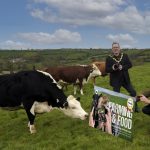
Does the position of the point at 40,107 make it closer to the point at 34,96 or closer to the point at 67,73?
the point at 34,96

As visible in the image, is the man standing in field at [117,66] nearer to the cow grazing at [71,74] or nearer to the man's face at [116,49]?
the man's face at [116,49]

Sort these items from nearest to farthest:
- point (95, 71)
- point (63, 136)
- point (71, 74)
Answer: point (63, 136) → point (71, 74) → point (95, 71)

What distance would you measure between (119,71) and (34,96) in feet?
9.80

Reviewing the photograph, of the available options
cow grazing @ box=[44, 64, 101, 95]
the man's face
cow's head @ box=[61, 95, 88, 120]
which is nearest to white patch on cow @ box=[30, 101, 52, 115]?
cow's head @ box=[61, 95, 88, 120]

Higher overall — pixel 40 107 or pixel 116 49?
pixel 116 49

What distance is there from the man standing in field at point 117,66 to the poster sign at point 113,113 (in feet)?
7.15

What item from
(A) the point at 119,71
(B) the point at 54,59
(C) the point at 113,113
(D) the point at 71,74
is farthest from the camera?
(B) the point at 54,59

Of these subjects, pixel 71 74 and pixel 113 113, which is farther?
pixel 71 74

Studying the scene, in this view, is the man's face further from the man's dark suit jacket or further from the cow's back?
the cow's back

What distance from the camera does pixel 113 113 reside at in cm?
882

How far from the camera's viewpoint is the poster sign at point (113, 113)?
8.41 metres

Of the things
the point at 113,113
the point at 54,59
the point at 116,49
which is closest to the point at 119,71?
the point at 116,49

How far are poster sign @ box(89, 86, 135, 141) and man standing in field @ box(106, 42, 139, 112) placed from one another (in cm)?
218

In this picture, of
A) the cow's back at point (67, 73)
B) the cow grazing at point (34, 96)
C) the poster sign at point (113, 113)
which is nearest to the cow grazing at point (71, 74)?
the cow's back at point (67, 73)
